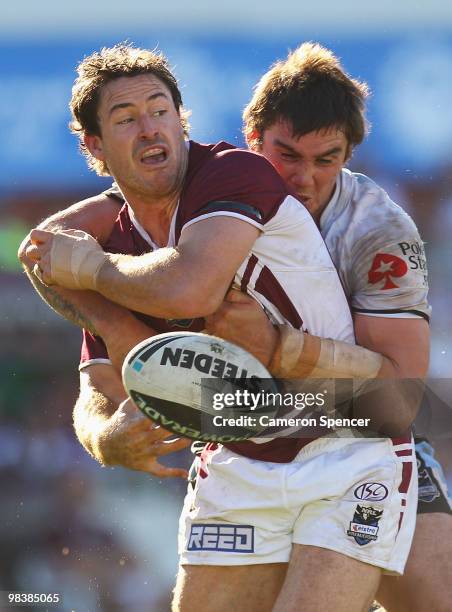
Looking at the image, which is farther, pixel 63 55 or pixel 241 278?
pixel 63 55

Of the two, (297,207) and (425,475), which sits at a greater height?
(297,207)

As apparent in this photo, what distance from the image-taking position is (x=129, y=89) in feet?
12.5

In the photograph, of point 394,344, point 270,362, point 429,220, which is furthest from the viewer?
point 429,220

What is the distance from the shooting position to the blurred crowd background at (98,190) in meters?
7.52

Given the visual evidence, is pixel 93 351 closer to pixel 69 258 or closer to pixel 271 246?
pixel 69 258

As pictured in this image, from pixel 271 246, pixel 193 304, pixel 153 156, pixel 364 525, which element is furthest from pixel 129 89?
pixel 364 525

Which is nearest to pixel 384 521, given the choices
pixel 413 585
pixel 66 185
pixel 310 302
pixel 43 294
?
pixel 413 585

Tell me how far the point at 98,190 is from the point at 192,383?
18.8 ft

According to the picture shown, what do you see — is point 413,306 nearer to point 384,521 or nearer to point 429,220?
point 384,521

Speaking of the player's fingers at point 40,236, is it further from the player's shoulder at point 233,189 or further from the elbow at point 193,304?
the elbow at point 193,304

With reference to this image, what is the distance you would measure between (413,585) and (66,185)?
18.6 ft

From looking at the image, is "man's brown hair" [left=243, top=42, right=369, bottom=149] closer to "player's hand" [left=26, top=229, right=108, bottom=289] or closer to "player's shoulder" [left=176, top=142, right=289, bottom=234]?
"player's shoulder" [left=176, top=142, right=289, bottom=234]

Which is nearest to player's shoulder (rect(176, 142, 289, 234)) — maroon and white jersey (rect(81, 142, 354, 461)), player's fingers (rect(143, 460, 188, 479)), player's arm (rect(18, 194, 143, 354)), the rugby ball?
maroon and white jersey (rect(81, 142, 354, 461))

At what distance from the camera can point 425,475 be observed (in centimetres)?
415
